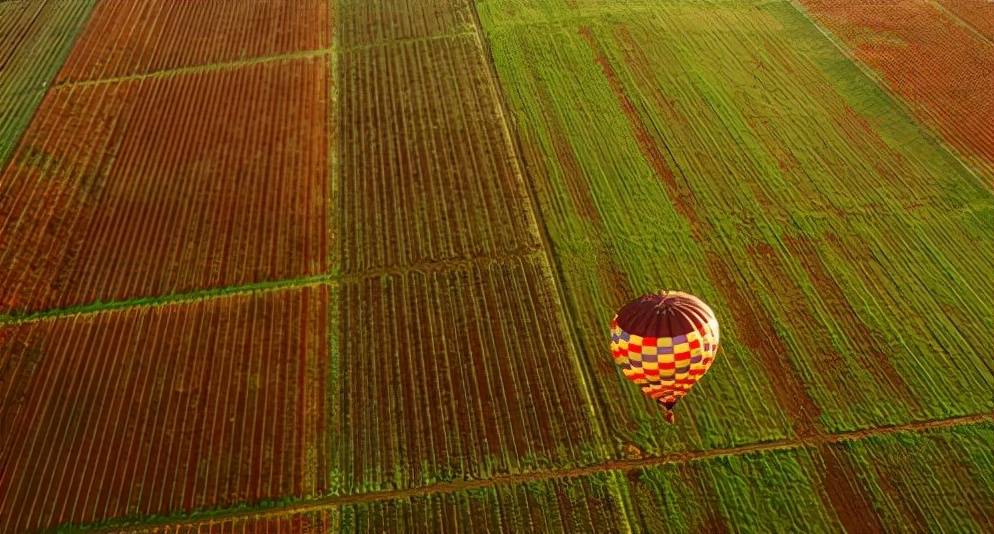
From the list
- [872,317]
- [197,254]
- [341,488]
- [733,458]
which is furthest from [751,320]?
[197,254]

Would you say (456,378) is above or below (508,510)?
below

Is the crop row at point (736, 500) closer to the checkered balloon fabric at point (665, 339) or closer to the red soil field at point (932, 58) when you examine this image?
the checkered balloon fabric at point (665, 339)

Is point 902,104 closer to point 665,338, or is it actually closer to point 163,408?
point 665,338

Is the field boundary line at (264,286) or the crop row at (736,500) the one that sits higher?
the crop row at (736,500)

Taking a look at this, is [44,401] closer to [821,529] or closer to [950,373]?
[821,529]

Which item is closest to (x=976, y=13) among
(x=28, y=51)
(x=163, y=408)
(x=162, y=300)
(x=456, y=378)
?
(x=456, y=378)

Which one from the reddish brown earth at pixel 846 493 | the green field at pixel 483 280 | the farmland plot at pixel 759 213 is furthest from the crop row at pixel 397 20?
the reddish brown earth at pixel 846 493
